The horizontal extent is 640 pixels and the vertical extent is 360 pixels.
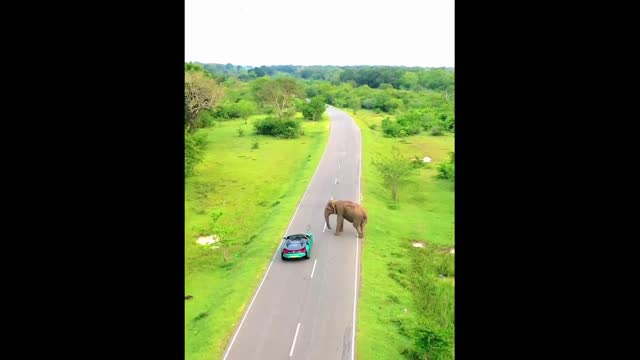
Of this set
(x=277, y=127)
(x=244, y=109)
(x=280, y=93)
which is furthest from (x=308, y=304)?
(x=280, y=93)

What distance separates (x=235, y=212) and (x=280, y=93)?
57.8ft

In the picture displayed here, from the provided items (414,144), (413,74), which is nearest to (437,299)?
(414,144)

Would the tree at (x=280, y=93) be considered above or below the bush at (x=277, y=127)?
above

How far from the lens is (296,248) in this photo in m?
11.0

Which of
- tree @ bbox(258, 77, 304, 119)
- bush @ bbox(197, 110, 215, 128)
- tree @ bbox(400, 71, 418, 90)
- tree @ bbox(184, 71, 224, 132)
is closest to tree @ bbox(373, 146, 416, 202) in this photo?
tree @ bbox(184, 71, 224, 132)

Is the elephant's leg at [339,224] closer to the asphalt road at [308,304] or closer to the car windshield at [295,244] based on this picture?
the asphalt road at [308,304]

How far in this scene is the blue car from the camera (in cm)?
1095

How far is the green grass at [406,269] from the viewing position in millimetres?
8039

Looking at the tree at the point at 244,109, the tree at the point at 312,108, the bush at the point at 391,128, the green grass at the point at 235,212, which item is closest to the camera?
the green grass at the point at 235,212

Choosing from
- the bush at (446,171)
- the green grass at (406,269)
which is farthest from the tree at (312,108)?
the bush at (446,171)

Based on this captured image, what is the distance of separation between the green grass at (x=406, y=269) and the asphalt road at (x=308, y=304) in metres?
0.31
